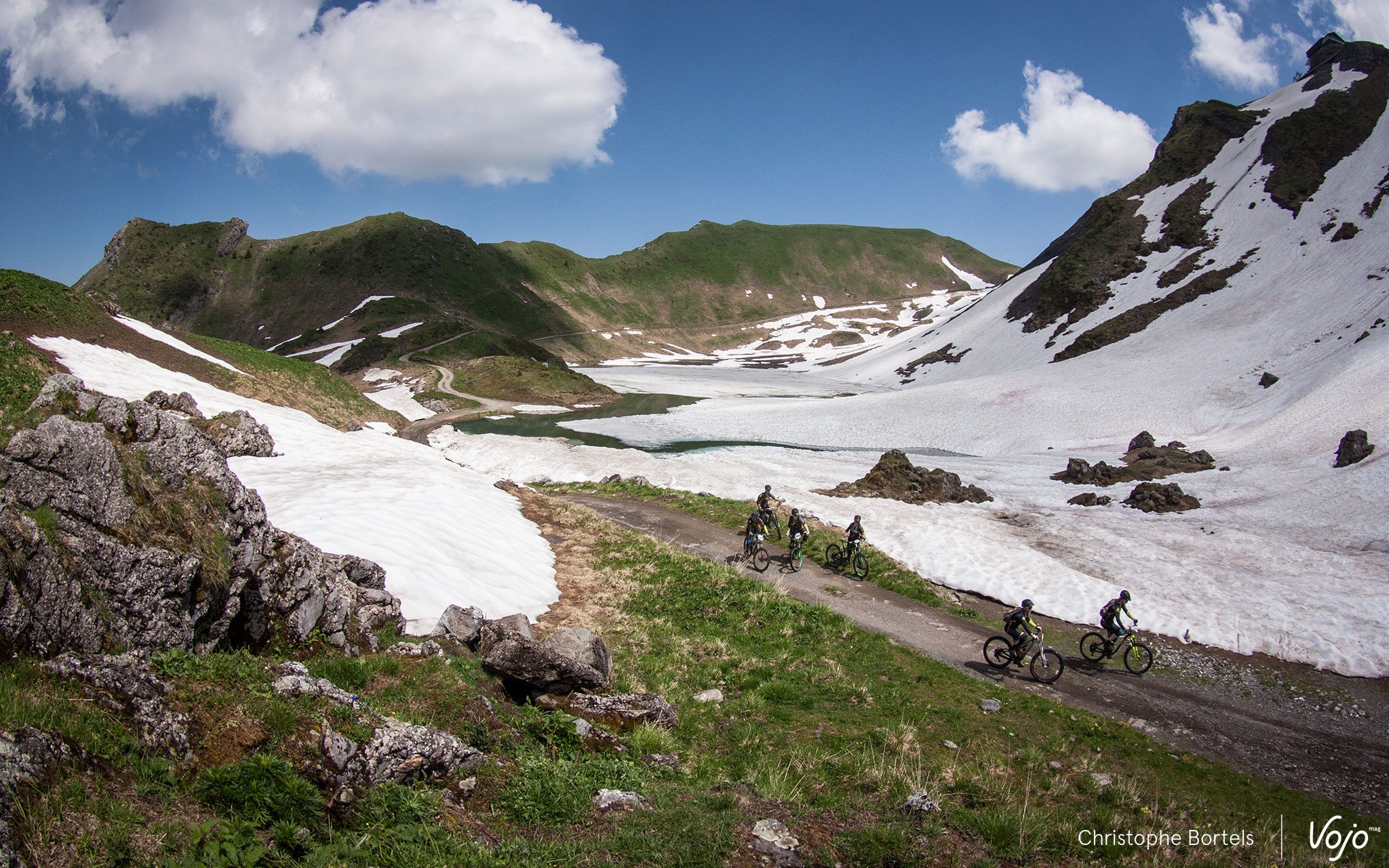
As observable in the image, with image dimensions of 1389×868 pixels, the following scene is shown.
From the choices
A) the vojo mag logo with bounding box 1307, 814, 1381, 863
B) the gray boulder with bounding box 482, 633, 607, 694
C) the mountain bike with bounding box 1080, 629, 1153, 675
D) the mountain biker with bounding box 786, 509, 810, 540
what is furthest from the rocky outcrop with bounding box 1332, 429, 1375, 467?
the gray boulder with bounding box 482, 633, 607, 694

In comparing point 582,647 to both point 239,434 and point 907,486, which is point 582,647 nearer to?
point 239,434

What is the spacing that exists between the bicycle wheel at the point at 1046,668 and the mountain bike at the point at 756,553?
1010 cm

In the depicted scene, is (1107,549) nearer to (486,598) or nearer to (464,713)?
(486,598)

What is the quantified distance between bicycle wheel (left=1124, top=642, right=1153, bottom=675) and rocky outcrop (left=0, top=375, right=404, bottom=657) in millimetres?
20405

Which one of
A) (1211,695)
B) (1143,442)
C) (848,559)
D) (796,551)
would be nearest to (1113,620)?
(1211,695)

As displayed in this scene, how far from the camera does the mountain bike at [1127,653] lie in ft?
61.2

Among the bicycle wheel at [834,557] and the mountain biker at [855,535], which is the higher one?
the mountain biker at [855,535]

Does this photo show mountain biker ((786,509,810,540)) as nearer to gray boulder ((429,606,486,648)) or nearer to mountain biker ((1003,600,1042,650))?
mountain biker ((1003,600,1042,650))

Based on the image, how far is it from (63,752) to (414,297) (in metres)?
170

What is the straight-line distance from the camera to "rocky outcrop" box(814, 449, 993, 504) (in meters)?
39.3

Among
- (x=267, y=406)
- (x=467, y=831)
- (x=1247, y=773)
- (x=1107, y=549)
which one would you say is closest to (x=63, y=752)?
(x=467, y=831)

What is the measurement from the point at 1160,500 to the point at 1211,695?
22.3 meters

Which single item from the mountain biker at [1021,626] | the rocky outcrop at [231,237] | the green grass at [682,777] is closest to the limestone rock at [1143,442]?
the mountain biker at [1021,626]

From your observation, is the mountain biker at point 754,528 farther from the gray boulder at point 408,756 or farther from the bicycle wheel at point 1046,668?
the gray boulder at point 408,756
